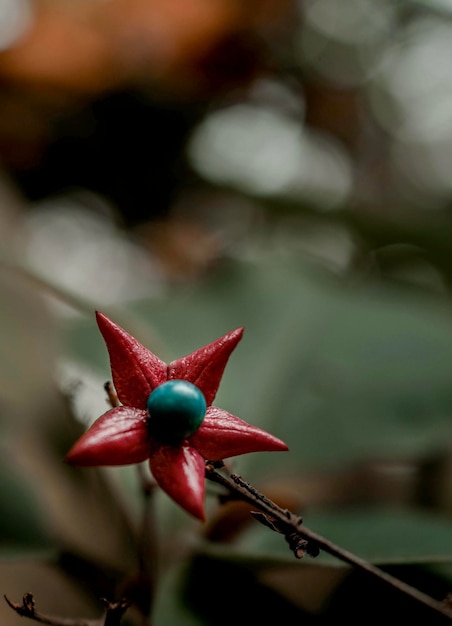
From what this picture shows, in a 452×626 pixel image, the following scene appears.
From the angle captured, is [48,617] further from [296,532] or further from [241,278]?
[241,278]

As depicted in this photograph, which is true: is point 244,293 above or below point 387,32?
below

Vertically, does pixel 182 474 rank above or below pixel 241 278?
below

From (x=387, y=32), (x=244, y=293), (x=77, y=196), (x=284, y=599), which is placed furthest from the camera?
(x=387, y=32)

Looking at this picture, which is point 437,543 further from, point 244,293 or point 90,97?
point 90,97

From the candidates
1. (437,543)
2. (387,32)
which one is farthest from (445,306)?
(387,32)

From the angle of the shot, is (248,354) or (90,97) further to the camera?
(90,97)

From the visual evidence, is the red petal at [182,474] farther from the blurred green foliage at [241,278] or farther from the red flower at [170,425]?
the blurred green foliage at [241,278]

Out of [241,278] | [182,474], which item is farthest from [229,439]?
[241,278]

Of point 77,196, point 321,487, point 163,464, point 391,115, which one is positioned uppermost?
point 391,115
